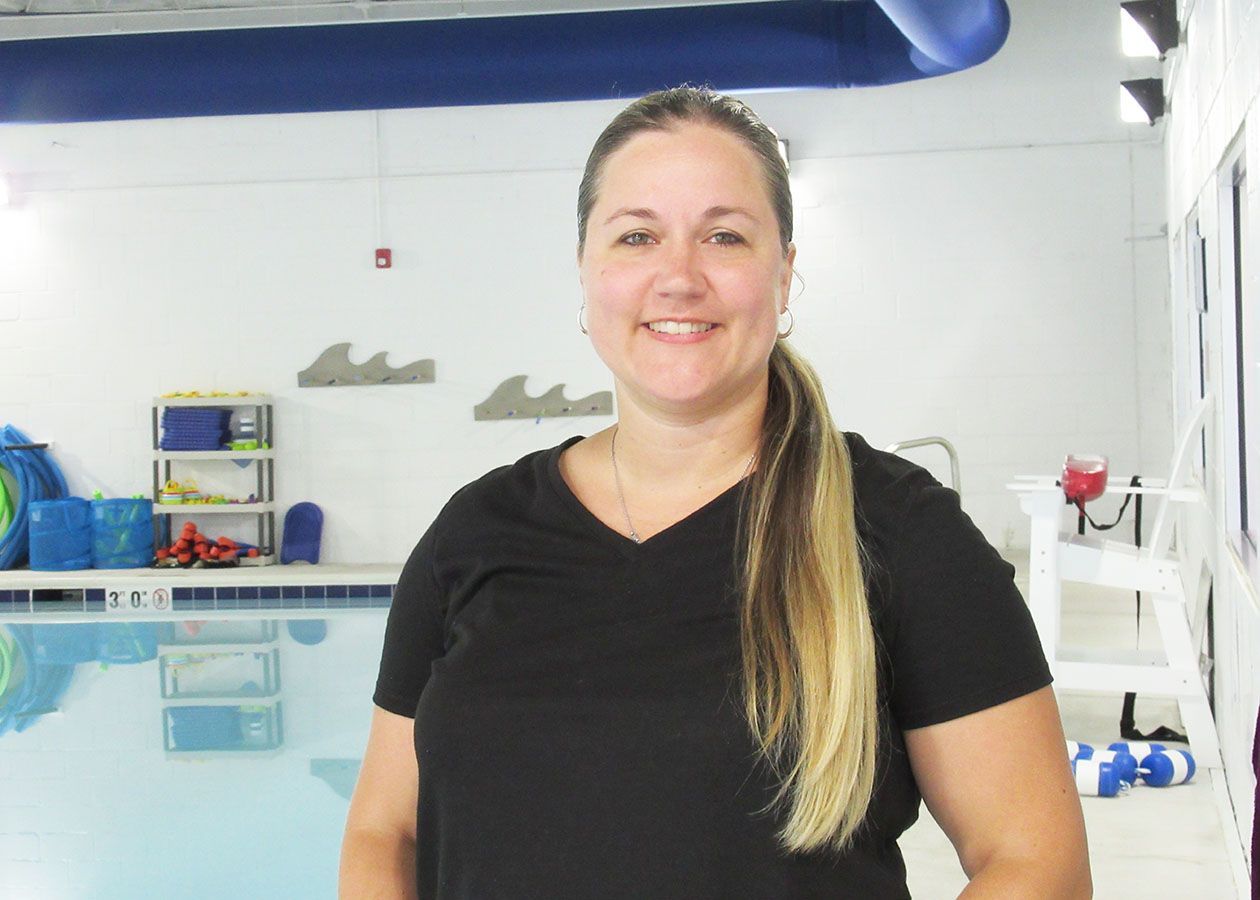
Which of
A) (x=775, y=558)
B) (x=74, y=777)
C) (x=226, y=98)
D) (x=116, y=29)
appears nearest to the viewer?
(x=775, y=558)

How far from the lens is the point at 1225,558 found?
10.7ft

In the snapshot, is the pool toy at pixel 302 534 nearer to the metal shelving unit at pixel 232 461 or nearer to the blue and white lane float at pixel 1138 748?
the metal shelving unit at pixel 232 461

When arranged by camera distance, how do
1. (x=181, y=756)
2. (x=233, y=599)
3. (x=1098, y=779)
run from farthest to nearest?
1. (x=233, y=599)
2. (x=181, y=756)
3. (x=1098, y=779)

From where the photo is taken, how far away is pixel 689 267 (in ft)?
3.49

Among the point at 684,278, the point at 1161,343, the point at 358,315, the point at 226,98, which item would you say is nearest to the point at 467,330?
the point at 358,315

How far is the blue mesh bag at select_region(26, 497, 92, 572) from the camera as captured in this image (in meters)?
7.74

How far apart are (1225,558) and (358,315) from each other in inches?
231

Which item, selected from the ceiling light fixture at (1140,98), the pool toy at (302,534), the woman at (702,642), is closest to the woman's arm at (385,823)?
the woman at (702,642)

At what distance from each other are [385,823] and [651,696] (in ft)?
1.03

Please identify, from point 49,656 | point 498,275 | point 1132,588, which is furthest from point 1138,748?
point 498,275

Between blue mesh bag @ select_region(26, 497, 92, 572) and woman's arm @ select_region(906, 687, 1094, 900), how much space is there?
7748mm

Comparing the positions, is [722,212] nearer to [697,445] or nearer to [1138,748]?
[697,445]

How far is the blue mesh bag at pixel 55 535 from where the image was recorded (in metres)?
7.74

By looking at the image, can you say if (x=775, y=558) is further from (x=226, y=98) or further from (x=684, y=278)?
(x=226, y=98)
